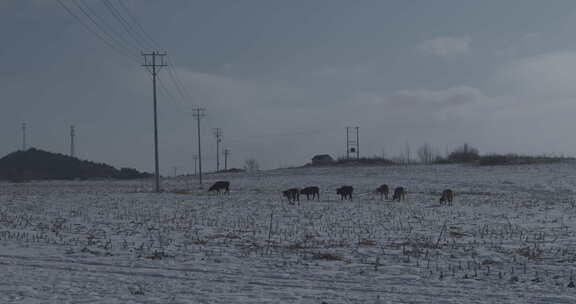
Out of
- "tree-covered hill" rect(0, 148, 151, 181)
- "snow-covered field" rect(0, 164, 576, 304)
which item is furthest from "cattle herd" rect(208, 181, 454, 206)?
"tree-covered hill" rect(0, 148, 151, 181)

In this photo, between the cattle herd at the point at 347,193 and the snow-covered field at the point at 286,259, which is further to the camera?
the cattle herd at the point at 347,193

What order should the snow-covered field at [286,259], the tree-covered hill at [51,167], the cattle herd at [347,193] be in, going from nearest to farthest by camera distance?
the snow-covered field at [286,259]
the cattle herd at [347,193]
the tree-covered hill at [51,167]

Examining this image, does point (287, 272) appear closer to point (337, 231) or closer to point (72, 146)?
point (337, 231)

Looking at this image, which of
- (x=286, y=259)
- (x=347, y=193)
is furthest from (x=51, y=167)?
(x=286, y=259)

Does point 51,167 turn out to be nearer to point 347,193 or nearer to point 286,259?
point 347,193

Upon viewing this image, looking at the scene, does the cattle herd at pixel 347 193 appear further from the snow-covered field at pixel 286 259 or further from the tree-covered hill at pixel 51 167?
the tree-covered hill at pixel 51 167

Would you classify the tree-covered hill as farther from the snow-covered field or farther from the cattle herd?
the snow-covered field

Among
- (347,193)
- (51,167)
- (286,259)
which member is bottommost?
(286,259)

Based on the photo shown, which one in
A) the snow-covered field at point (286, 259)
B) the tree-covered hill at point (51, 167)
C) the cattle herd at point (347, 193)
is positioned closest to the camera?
the snow-covered field at point (286, 259)

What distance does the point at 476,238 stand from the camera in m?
15.7

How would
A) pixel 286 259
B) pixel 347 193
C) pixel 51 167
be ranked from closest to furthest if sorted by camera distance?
pixel 286 259 → pixel 347 193 → pixel 51 167

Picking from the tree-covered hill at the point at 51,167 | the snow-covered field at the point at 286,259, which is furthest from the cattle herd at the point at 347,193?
the tree-covered hill at the point at 51,167

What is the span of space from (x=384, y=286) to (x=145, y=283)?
3.94m

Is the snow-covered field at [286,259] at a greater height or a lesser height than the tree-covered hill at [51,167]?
lesser
